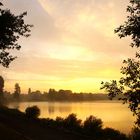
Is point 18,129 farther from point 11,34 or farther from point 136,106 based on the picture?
point 136,106

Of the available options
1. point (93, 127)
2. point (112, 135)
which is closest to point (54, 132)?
point (112, 135)

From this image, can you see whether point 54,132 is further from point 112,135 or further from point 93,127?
point 93,127

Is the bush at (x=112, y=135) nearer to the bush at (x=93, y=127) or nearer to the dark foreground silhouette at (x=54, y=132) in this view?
the dark foreground silhouette at (x=54, y=132)

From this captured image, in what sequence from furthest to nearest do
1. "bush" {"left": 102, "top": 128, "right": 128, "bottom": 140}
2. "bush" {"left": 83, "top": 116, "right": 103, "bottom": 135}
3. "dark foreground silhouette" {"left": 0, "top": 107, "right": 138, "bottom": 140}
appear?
"bush" {"left": 83, "top": 116, "right": 103, "bottom": 135}
"bush" {"left": 102, "top": 128, "right": 128, "bottom": 140}
"dark foreground silhouette" {"left": 0, "top": 107, "right": 138, "bottom": 140}

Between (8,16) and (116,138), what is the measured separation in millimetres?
14935

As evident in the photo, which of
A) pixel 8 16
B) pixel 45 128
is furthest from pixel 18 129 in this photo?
pixel 8 16

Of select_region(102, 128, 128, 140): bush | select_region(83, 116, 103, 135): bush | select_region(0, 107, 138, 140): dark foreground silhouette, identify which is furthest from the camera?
select_region(83, 116, 103, 135): bush

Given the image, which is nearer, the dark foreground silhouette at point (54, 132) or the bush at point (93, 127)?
the dark foreground silhouette at point (54, 132)

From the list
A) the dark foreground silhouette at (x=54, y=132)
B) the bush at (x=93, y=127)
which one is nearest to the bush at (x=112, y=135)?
the dark foreground silhouette at (x=54, y=132)

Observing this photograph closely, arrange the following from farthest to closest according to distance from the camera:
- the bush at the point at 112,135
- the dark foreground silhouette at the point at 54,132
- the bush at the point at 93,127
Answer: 1. the bush at the point at 93,127
2. the bush at the point at 112,135
3. the dark foreground silhouette at the point at 54,132

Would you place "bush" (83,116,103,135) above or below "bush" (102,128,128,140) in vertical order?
above

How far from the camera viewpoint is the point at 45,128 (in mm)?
34656

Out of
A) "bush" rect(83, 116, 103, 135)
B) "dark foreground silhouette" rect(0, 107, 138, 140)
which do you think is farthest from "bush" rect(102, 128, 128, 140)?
"bush" rect(83, 116, 103, 135)

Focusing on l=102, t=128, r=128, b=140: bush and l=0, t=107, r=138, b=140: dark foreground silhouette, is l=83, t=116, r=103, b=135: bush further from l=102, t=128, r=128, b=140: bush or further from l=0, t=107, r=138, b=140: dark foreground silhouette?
l=102, t=128, r=128, b=140: bush
